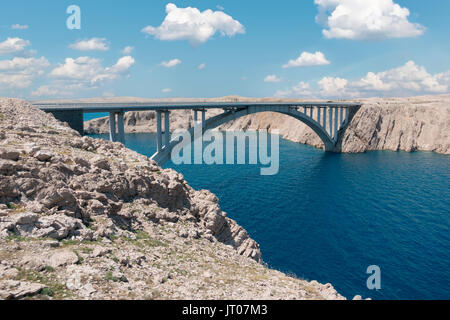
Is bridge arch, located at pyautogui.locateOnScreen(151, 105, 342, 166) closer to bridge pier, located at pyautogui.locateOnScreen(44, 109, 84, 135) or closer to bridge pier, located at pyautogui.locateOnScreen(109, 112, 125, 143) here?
bridge pier, located at pyautogui.locateOnScreen(109, 112, 125, 143)

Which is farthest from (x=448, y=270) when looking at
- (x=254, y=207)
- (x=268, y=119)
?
(x=268, y=119)

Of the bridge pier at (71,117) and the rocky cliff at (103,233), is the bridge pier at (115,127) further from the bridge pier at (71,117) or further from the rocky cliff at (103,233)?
the rocky cliff at (103,233)

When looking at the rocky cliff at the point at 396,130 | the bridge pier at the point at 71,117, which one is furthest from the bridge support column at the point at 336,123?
the bridge pier at the point at 71,117

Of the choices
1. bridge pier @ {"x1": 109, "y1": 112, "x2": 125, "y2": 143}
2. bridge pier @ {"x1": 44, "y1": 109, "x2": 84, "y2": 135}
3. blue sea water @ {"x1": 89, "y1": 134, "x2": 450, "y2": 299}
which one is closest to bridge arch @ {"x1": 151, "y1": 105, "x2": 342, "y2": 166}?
bridge pier @ {"x1": 109, "y1": 112, "x2": 125, "y2": 143}

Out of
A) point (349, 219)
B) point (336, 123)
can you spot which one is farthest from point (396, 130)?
point (349, 219)

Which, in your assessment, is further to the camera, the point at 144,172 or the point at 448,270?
the point at 448,270

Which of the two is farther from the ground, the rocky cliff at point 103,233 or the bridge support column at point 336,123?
the bridge support column at point 336,123
